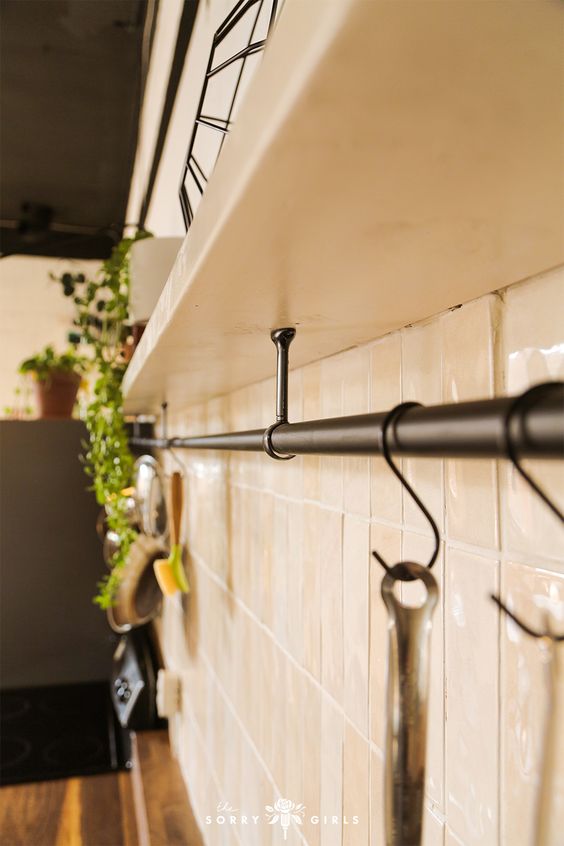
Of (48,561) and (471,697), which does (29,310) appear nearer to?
(48,561)

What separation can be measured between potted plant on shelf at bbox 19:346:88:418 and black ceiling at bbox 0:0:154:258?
2.00 feet

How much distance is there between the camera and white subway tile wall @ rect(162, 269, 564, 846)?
36 centimetres

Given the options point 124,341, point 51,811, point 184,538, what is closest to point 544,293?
point 184,538

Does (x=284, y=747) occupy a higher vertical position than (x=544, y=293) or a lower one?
lower

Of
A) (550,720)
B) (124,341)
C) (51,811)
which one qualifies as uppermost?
(124,341)

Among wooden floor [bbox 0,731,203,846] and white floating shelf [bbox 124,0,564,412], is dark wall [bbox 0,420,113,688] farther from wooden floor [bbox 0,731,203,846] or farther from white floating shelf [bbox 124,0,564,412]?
white floating shelf [bbox 124,0,564,412]

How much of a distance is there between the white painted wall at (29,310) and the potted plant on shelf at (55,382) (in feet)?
2.13

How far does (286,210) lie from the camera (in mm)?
243

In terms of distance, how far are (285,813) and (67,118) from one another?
2.02 m

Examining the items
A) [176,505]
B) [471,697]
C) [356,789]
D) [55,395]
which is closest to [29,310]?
[55,395]

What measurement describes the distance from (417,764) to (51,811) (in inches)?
58.3

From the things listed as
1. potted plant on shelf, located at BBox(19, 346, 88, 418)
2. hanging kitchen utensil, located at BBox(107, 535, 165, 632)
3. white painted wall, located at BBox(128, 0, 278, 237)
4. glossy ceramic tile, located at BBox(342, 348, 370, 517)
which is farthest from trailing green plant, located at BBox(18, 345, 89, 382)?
glossy ceramic tile, located at BBox(342, 348, 370, 517)

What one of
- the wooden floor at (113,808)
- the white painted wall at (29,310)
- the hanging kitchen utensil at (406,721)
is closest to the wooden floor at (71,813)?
the wooden floor at (113,808)

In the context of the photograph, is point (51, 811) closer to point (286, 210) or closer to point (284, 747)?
point (284, 747)
